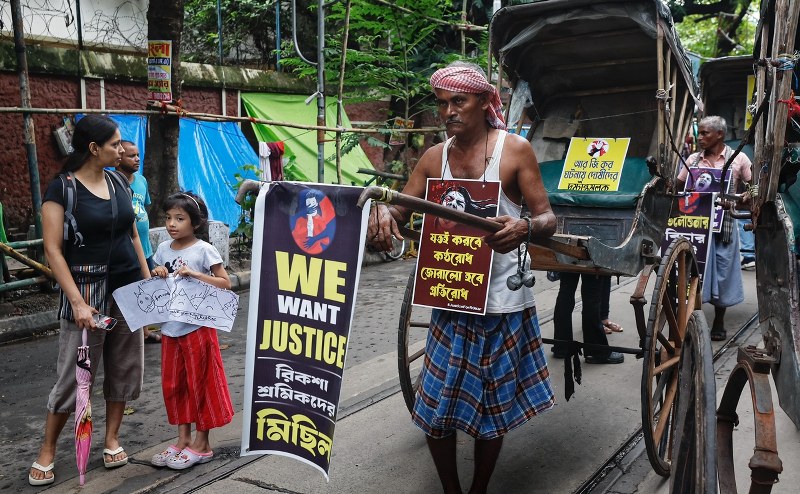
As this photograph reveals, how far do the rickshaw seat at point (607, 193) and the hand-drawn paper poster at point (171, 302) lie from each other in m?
2.92

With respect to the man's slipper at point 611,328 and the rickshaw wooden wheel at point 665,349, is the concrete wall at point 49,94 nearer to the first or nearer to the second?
the man's slipper at point 611,328

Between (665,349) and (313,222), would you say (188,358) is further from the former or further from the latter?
(665,349)

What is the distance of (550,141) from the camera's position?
6.25 meters

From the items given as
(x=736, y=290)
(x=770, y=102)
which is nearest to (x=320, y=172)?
(x=736, y=290)

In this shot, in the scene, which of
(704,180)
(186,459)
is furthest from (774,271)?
(704,180)

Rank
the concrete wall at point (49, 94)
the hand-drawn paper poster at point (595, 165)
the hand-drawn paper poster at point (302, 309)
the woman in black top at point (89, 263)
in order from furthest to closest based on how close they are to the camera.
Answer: the concrete wall at point (49, 94)
the hand-drawn paper poster at point (595, 165)
the woman in black top at point (89, 263)
the hand-drawn paper poster at point (302, 309)

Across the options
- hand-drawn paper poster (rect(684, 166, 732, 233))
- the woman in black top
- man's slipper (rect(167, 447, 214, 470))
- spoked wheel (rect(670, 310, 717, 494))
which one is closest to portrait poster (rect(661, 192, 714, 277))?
hand-drawn paper poster (rect(684, 166, 732, 233))

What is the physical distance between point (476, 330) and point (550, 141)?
354 centimetres

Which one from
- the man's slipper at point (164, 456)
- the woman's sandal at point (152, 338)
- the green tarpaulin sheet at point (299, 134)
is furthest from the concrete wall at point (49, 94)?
the man's slipper at point (164, 456)

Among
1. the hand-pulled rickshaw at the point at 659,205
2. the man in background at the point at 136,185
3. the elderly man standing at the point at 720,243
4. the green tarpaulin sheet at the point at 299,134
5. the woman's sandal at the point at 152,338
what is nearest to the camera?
the hand-pulled rickshaw at the point at 659,205

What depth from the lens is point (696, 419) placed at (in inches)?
80.9

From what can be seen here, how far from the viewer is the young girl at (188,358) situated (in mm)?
3762

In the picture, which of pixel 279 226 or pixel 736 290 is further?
pixel 736 290

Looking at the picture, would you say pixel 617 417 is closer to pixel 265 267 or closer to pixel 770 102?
pixel 770 102
